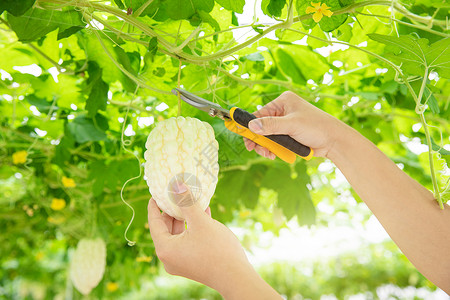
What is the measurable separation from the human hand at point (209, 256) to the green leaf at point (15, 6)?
39cm

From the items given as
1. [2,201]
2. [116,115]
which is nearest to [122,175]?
[116,115]

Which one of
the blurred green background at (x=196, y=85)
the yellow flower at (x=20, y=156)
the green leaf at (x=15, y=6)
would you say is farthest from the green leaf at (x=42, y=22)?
the yellow flower at (x=20, y=156)

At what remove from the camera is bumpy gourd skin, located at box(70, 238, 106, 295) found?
6.40 feet

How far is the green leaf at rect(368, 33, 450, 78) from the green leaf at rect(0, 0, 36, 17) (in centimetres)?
57

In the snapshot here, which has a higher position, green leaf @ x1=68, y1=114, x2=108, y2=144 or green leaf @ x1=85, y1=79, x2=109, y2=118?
green leaf @ x1=85, y1=79, x2=109, y2=118

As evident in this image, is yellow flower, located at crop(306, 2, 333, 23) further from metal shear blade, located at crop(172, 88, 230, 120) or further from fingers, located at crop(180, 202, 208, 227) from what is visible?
fingers, located at crop(180, 202, 208, 227)

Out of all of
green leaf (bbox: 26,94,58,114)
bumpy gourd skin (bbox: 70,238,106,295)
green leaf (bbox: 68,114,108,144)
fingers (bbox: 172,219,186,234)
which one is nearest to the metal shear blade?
fingers (bbox: 172,219,186,234)

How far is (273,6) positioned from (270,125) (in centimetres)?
23

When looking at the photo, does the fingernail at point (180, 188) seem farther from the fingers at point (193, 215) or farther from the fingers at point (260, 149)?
the fingers at point (260, 149)

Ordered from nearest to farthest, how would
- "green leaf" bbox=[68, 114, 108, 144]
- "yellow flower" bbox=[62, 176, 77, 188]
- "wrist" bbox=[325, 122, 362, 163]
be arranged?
"wrist" bbox=[325, 122, 362, 163], "green leaf" bbox=[68, 114, 108, 144], "yellow flower" bbox=[62, 176, 77, 188]

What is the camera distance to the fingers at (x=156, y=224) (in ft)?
2.52

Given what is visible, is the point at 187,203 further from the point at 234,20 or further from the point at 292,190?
the point at 292,190

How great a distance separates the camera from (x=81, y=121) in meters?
1.38

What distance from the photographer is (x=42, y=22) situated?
2.73 ft
